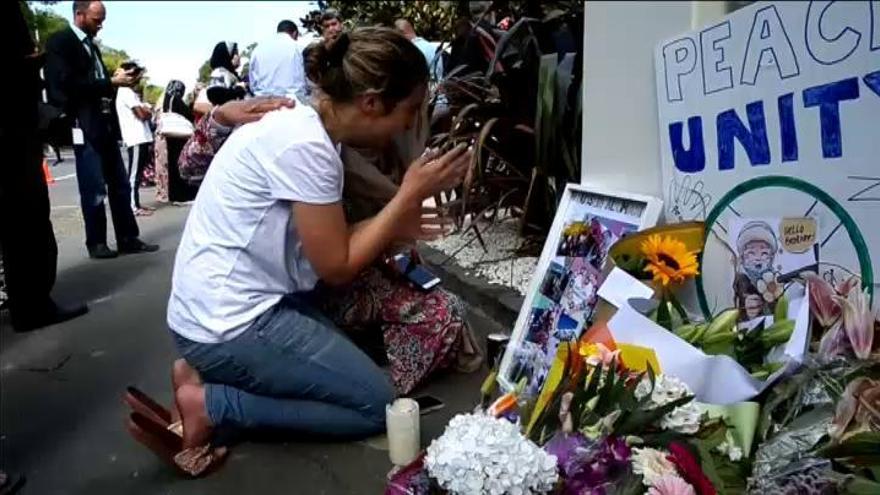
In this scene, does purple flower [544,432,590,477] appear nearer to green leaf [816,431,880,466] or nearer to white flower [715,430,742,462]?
white flower [715,430,742,462]

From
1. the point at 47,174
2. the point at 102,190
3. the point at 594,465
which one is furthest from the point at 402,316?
the point at 102,190

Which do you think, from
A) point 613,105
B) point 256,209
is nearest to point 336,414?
point 256,209

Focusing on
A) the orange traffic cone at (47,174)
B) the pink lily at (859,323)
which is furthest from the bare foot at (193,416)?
the orange traffic cone at (47,174)

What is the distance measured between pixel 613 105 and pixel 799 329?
60 cm

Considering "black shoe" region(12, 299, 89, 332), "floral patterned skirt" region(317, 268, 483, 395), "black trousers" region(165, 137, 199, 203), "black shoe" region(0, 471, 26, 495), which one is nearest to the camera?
"black shoe" region(0, 471, 26, 495)

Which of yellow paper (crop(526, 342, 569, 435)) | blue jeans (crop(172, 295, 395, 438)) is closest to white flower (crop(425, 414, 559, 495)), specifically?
yellow paper (crop(526, 342, 569, 435))

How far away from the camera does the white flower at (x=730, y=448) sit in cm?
134

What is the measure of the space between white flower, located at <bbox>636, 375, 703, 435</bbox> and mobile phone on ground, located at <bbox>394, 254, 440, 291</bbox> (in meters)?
1.22

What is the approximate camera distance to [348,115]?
2043 millimetres

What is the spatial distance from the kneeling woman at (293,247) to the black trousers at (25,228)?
4.56 feet

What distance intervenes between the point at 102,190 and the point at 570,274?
2.82 metres

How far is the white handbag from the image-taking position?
11.0 feet

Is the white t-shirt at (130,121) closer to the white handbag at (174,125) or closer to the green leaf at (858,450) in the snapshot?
the white handbag at (174,125)

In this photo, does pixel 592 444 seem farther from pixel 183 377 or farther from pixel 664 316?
pixel 183 377
